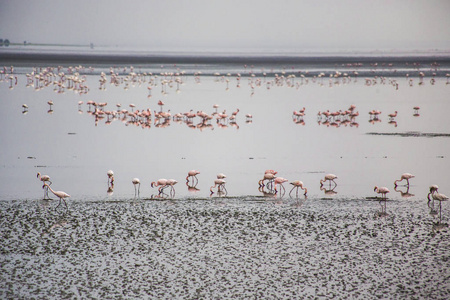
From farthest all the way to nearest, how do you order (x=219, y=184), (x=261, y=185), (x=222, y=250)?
(x=261, y=185) → (x=219, y=184) → (x=222, y=250)

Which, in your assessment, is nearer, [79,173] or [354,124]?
[79,173]

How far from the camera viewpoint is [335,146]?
26.0 meters

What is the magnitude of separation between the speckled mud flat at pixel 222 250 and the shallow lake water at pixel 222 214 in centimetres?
4

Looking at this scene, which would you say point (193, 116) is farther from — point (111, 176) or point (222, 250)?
point (222, 250)

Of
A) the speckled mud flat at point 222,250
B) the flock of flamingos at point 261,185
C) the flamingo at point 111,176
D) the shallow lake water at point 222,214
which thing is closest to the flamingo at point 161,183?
the flock of flamingos at point 261,185

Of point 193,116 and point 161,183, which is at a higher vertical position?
point 161,183

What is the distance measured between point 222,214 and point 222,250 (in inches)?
101

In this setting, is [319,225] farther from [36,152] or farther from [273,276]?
[36,152]

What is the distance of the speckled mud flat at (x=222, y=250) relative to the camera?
10531mm

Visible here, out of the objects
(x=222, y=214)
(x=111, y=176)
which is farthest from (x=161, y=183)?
(x=222, y=214)

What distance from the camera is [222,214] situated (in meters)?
14.8

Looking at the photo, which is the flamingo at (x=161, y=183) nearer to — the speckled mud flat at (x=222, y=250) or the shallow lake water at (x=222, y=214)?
the shallow lake water at (x=222, y=214)

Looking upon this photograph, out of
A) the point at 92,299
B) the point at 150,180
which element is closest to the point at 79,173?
the point at 150,180

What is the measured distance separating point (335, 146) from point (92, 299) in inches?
683
